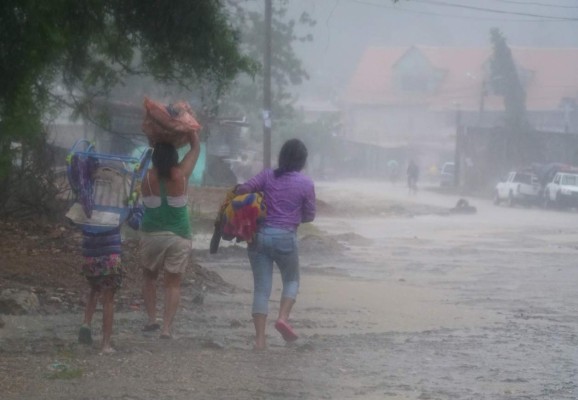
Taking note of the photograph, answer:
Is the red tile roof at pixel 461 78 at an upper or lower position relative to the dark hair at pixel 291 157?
upper

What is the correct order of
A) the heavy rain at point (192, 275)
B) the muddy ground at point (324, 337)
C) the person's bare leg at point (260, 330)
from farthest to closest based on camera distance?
1. the person's bare leg at point (260, 330)
2. the heavy rain at point (192, 275)
3. the muddy ground at point (324, 337)

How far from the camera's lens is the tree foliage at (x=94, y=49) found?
26.1 ft

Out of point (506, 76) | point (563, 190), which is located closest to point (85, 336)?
point (563, 190)

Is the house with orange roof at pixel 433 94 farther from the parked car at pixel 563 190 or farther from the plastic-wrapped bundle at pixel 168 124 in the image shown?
the plastic-wrapped bundle at pixel 168 124

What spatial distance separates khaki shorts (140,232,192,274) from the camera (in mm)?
8242

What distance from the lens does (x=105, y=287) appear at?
26.1 ft

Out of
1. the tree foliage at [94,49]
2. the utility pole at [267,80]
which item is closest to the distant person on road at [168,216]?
the tree foliage at [94,49]

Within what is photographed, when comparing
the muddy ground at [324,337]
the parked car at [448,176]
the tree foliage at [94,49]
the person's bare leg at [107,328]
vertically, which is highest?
the tree foliage at [94,49]

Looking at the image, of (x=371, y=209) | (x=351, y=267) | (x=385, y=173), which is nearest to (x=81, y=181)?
(x=351, y=267)

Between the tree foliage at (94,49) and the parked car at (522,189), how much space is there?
117 feet

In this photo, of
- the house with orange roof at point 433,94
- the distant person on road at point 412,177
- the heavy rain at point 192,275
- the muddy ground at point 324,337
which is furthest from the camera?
the house with orange roof at point 433,94

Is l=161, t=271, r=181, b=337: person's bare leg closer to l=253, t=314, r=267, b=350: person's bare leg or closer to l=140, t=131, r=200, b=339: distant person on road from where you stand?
l=140, t=131, r=200, b=339: distant person on road

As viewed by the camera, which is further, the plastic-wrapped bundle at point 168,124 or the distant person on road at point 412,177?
the distant person on road at point 412,177

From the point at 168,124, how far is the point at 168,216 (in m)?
0.72
